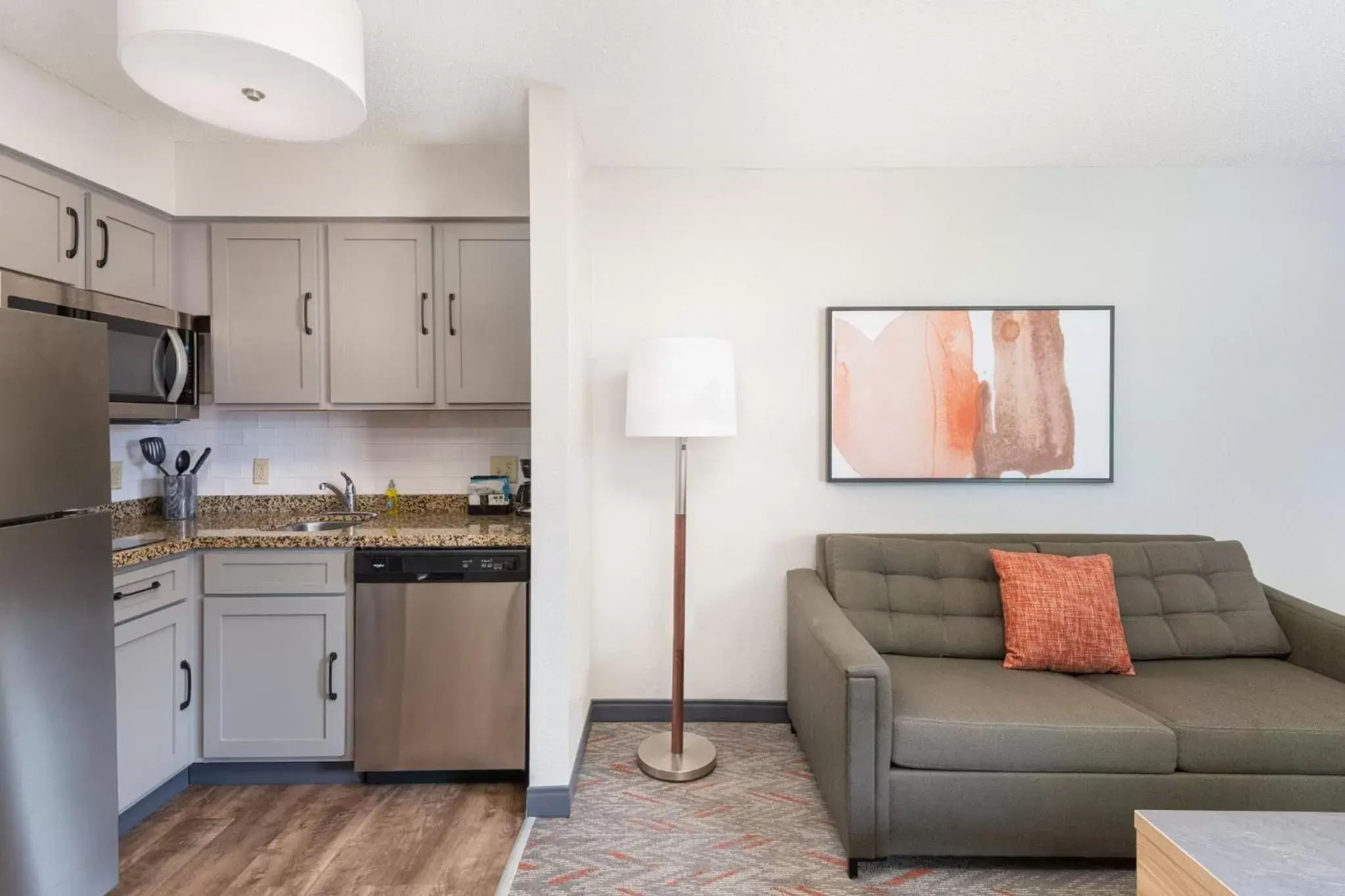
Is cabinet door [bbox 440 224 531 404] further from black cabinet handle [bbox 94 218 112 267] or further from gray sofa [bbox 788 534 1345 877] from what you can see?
gray sofa [bbox 788 534 1345 877]

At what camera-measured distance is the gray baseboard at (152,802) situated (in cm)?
236

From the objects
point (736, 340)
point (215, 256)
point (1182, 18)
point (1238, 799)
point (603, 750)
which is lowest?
point (603, 750)

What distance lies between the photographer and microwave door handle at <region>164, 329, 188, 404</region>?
282 cm

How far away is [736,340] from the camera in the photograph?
10.5ft

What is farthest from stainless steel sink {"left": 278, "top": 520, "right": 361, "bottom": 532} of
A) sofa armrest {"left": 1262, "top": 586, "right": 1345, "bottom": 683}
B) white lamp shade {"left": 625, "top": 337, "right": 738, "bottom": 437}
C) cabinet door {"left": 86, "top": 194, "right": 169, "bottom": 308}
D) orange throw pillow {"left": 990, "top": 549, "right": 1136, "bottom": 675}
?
sofa armrest {"left": 1262, "top": 586, "right": 1345, "bottom": 683}

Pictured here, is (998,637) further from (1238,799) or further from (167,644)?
(167,644)

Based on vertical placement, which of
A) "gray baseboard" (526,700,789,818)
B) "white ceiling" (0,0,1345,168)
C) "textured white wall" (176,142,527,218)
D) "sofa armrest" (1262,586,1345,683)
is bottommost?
"gray baseboard" (526,700,789,818)

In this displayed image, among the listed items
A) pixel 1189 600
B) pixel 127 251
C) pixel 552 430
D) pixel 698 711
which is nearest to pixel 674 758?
pixel 698 711

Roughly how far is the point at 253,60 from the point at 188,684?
216 centimetres

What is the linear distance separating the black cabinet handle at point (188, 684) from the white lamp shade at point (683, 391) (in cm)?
177

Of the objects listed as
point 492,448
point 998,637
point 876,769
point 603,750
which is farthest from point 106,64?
point 998,637

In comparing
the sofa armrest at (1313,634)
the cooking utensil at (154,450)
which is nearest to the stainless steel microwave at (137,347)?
the cooking utensil at (154,450)

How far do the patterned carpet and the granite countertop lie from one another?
0.96m

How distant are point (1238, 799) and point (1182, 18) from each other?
218 cm
